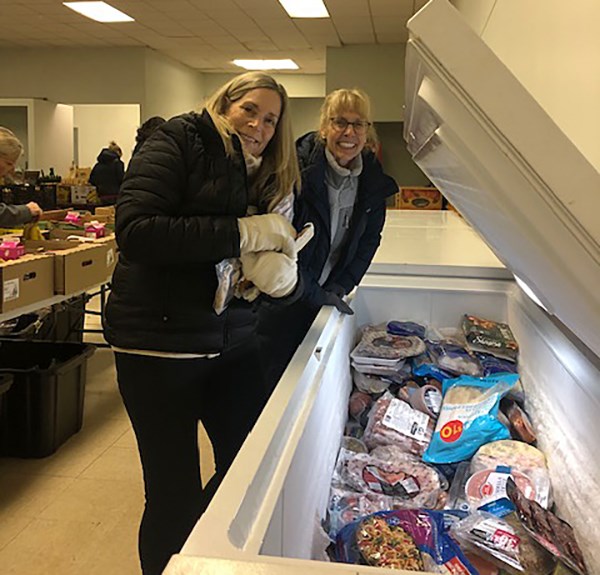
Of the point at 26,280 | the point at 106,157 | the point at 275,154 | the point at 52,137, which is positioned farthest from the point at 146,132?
the point at 52,137

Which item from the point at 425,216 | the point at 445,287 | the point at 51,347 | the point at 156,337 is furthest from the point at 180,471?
the point at 425,216

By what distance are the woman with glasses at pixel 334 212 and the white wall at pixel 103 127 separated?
9.39 m

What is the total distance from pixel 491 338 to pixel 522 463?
667 mm

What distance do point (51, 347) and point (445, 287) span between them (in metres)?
1.90

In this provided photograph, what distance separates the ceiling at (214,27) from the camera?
6641 mm

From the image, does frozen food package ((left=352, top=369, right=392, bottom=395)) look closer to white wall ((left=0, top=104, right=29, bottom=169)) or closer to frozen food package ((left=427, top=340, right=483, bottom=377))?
frozen food package ((left=427, top=340, right=483, bottom=377))

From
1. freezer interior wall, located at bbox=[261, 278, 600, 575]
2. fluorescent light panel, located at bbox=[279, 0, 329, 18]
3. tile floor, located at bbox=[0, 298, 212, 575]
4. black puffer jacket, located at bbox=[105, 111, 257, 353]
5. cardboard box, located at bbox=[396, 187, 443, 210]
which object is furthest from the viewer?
cardboard box, located at bbox=[396, 187, 443, 210]

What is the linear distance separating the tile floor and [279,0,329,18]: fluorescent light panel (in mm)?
4876

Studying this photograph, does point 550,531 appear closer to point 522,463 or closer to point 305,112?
point 522,463

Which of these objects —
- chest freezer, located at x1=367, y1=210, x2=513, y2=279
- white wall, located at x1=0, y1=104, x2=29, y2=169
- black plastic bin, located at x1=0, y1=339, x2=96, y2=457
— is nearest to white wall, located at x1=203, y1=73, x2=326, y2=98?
white wall, located at x1=0, y1=104, x2=29, y2=169

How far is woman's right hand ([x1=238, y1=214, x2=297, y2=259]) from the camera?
136 centimetres

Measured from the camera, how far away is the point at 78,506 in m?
2.38

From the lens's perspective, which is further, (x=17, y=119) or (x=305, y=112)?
(x=305, y=112)

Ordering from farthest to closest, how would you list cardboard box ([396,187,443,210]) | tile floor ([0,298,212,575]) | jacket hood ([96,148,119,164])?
1. cardboard box ([396,187,443,210])
2. jacket hood ([96,148,119,164])
3. tile floor ([0,298,212,575])
